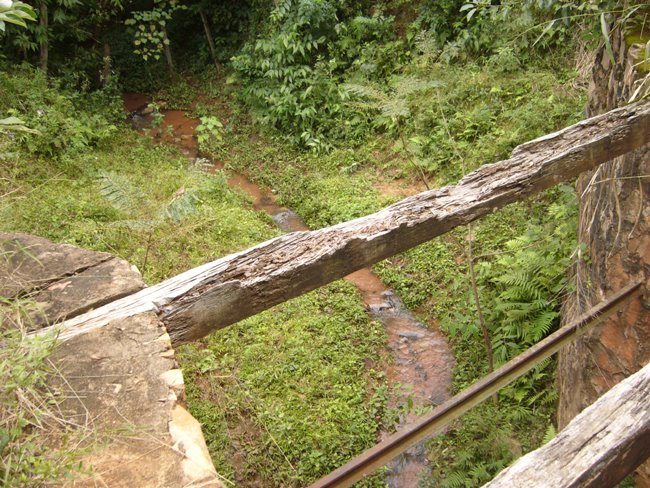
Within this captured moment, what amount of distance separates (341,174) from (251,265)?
6.49 m

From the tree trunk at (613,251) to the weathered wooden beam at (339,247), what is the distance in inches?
25.2

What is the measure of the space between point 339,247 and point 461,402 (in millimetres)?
1578

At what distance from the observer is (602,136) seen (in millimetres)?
2979

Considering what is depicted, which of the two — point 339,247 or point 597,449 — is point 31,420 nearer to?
point 339,247

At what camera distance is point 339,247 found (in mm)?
2322

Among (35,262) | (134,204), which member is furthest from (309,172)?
(35,262)

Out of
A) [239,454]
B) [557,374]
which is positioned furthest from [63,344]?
[557,374]

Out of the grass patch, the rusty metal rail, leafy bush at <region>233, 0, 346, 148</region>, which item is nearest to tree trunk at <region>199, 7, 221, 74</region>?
leafy bush at <region>233, 0, 346, 148</region>

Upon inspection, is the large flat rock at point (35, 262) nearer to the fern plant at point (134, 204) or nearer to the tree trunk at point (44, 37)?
the fern plant at point (134, 204)

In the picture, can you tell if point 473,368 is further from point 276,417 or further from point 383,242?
point 383,242

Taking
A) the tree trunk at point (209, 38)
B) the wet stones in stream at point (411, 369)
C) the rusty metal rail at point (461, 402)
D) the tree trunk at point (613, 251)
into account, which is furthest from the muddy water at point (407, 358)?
the tree trunk at point (209, 38)

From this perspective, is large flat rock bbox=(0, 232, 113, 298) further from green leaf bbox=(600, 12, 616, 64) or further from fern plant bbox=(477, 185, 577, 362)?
fern plant bbox=(477, 185, 577, 362)

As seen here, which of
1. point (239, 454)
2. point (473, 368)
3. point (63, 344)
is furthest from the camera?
point (473, 368)

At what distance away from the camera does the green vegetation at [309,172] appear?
4609 mm
